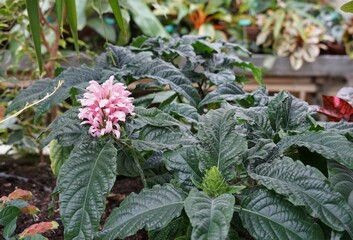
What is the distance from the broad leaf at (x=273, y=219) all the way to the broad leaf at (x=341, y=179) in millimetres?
82

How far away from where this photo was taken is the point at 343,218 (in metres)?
0.74

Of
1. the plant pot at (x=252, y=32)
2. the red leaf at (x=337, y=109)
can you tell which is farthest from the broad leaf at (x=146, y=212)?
the plant pot at (x=252, y=32)

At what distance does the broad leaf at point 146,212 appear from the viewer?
742mm

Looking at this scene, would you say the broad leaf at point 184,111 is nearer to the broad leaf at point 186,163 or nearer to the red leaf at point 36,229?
the broad leaf at point 186,163

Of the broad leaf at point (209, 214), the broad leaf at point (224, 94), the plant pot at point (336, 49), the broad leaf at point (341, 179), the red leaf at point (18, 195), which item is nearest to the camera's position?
the broad leaf at point (209, 214)

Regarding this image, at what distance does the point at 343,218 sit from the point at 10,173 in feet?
3.59

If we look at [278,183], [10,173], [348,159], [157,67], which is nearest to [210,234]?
[278,183]

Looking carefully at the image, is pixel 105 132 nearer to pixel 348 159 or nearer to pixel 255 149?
pixel 255 149

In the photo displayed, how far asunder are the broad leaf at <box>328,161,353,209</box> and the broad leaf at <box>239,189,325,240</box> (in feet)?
0.27

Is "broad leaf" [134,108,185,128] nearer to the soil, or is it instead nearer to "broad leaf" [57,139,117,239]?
"broad leaf" [57,139,117,239]

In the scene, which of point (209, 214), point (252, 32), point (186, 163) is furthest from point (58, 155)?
point (252, 32)

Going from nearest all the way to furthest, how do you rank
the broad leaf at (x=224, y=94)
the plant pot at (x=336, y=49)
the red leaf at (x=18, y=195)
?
the red leaf at (x=18, y=195) < the broad leaf at (x=224, y=94) < the plant pot at (x=336, y=49)

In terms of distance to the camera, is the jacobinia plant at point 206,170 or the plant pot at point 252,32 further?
the plant pot at point 252,32

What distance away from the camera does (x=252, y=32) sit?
3477 millimetres
